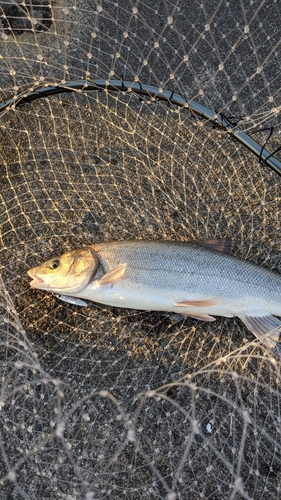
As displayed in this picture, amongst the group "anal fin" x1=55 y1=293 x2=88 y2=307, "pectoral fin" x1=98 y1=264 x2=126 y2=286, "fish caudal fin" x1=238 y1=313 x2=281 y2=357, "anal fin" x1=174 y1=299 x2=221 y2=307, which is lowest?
"fish caudal fin" x1=238 y1=313 x2=281 y2=357

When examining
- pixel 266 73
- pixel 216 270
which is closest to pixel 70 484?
pixel 216 270

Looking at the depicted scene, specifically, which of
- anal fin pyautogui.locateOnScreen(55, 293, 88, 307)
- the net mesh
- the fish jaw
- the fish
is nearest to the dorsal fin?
the fish

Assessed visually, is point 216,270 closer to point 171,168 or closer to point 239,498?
point 171,168

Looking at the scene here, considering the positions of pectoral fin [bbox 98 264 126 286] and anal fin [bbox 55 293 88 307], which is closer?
pectoral fin [bbox 98 264 126 286]

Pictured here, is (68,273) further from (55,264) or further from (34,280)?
(34,280)

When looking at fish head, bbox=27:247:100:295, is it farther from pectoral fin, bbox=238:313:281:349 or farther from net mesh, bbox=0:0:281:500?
pectoral fin, bbox=238:313:281:349

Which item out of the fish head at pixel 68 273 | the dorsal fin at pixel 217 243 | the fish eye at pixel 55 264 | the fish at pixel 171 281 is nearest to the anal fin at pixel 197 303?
the fish at pixel 171 281

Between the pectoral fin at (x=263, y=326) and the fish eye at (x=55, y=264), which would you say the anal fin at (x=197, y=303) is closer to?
the pectoral fin at (x=263, y=326)
